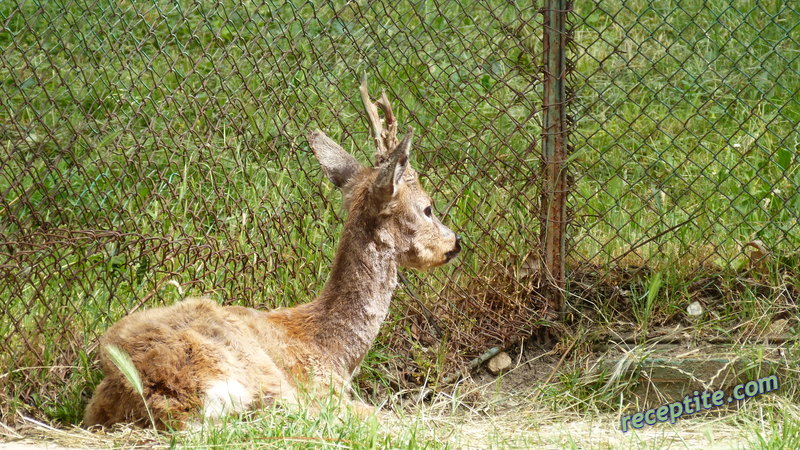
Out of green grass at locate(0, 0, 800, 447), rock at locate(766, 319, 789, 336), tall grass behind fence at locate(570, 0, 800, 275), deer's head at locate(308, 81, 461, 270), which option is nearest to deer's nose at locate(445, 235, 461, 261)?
deer's head at locate(308, 81, 461, 270)

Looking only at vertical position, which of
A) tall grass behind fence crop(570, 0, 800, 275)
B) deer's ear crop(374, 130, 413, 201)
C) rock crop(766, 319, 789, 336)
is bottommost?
rock crop(766, 319, 789, 336)

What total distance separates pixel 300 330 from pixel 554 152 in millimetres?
1722

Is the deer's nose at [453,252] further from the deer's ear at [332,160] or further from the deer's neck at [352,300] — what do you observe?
the deer's ear at [332,160]

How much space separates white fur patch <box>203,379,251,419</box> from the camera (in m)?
4.09

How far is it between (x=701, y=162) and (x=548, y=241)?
6.57 ft

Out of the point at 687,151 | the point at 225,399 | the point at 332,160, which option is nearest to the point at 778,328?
the point at 687,151

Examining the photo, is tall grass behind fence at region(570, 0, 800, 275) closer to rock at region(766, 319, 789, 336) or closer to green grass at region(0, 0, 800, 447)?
green grass at region(0, 0, 800, 447)

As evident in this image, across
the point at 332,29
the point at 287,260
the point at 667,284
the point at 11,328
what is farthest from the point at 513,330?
the point at 332,29

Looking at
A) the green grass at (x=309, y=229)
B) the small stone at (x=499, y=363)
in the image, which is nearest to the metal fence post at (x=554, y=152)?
the green grass at (x=309, y=229)

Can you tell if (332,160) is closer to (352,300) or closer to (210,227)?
(352,300)

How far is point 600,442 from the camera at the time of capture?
4145mm

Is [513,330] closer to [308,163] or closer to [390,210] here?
[390,210]

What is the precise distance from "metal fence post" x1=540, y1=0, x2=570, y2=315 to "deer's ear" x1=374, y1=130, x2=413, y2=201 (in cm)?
96

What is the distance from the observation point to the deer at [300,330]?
4.14 m
